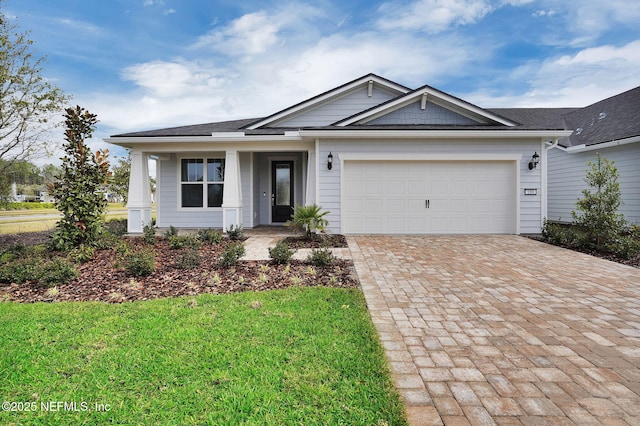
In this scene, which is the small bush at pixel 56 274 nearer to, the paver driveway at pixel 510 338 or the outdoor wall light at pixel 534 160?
the paver driveway at pixel 510 338

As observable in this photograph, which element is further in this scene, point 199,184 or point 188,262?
point 199,184

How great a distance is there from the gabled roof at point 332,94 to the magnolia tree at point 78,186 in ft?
17.3

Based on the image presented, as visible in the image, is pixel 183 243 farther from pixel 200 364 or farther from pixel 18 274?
pixel 200 364

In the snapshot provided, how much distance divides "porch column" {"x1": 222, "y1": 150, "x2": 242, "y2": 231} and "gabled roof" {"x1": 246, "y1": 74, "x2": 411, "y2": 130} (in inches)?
78.1

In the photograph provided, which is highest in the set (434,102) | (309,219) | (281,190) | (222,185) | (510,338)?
(434,102)

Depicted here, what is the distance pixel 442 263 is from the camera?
6.08 meters

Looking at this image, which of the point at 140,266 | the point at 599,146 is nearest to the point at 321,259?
the point at 140,266

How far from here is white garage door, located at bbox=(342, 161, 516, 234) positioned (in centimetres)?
948

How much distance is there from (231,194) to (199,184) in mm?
2087

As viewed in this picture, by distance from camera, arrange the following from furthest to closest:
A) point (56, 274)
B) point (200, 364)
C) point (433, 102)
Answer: point (433, 102)
point (56, 274)
point (200, 364)

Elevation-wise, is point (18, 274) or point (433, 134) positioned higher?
point (433, 134)

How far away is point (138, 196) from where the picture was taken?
10.1 metres

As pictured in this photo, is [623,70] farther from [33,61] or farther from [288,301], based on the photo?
[33,61]

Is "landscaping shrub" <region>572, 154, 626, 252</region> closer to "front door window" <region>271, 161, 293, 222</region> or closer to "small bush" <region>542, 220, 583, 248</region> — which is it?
"small bush" <region>542, 220, 583, 248</region>
